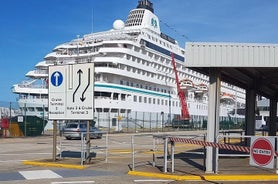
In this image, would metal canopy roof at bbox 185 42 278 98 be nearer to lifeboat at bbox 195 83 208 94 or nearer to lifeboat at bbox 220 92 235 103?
lifeboat at bbox 195 83 208 94

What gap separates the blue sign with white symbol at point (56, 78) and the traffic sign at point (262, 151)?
26.6 ft

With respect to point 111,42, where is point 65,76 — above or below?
below

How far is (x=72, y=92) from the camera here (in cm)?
1477

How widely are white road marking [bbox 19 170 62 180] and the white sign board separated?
2.77 metres

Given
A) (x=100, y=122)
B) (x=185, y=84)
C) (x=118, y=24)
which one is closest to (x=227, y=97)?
(x=185, y=84)

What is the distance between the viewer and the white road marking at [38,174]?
444 inches

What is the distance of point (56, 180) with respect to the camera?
10.8 metres

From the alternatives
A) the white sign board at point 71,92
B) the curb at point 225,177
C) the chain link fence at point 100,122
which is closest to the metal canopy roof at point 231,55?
the curb at point 225,177

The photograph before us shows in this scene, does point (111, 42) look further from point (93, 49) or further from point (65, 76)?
point (65, 76)

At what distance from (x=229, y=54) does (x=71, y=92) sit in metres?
6.06

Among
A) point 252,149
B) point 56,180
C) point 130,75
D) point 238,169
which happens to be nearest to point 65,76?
point 56,180

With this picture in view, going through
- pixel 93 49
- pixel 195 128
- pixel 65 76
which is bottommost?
pixel 195 128

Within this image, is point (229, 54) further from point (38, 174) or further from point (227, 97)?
point (227, 97)

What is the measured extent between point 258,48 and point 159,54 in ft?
211
